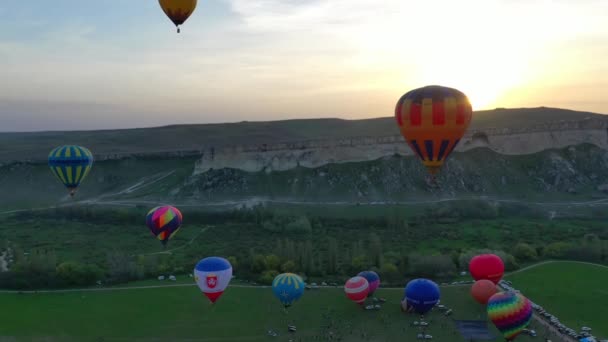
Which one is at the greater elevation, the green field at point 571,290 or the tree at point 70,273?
the tree at point 70,273

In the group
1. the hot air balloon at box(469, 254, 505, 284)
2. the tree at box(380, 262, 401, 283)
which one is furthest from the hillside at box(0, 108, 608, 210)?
the hot air balloon at box(469, 254, 505, 284)

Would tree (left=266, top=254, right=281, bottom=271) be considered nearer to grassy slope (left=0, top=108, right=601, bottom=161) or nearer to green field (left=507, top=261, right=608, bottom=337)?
green field (left=507, top=261, right=608, bottom=337)

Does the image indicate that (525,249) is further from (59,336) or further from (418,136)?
(59,336)

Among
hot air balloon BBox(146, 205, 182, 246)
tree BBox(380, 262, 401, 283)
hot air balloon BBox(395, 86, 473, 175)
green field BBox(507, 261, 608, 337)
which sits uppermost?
hot air balloon BBox(395, 86, 473, 175)

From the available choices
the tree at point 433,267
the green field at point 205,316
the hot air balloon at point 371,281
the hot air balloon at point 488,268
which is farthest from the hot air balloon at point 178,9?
the hot air balloon at point 488,268

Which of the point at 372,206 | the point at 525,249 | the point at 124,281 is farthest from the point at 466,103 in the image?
the point at 372,206

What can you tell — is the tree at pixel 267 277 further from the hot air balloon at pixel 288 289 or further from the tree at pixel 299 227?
the tree at pixel 299 227
